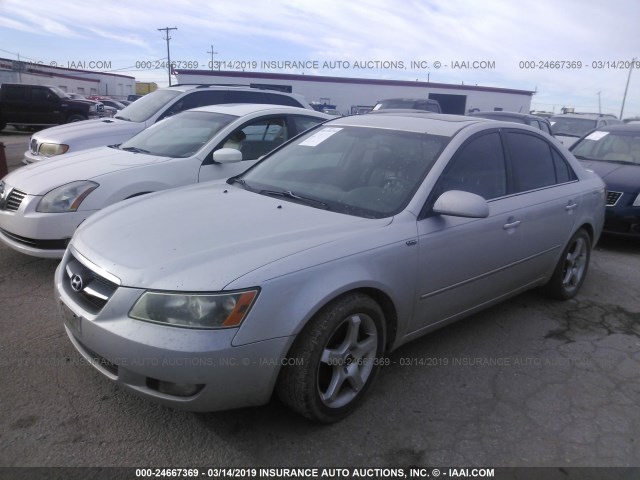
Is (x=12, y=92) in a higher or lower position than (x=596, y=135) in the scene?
higher

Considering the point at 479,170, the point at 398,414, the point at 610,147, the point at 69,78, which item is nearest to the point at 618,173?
the point at 610,147

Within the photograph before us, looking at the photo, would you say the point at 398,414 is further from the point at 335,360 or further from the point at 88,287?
the point at 88,287

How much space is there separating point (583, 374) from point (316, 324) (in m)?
2.02

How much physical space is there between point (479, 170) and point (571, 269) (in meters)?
1.73

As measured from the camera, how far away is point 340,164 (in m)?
3.47

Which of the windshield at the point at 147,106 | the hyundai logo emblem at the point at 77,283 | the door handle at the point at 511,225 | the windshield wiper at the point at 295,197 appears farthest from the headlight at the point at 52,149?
the door handle at the point at 511,225

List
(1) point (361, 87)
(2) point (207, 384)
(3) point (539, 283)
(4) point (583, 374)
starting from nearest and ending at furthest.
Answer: (2) point (207, 384)
(4) point (583, 374)
(3) point (539, 283)
(1) point (361, 87)

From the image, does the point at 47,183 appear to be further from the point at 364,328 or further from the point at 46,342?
the point at 364,328

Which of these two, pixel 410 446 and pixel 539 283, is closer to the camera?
pixel 410 446

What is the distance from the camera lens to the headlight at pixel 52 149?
6.87 m

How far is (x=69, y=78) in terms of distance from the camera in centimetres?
5416

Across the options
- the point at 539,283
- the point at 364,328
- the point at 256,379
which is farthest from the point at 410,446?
the point at 539,283

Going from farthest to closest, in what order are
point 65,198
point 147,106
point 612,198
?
point 147,106 < point 612,198 < point 65,198

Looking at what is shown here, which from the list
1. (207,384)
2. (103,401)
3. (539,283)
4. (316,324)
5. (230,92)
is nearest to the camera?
(207,384)
